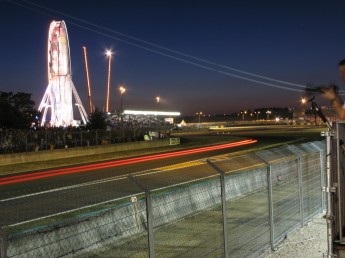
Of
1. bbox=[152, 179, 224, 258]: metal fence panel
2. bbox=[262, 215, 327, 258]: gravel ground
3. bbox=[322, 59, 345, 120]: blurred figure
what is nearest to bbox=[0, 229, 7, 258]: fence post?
bbox=[322, 59, 345, 120]: blurred figure

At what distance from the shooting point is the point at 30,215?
10477 millimetres

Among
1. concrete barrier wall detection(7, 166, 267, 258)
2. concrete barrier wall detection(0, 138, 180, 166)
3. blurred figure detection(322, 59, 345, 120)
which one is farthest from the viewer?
concrete barrier wall detection(0, 138, 180, 166)

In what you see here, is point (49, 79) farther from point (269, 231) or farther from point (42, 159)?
point (269, 231)

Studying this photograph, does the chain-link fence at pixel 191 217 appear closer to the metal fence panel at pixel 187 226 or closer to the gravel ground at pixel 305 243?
the metal fence panel at pixel 187 226

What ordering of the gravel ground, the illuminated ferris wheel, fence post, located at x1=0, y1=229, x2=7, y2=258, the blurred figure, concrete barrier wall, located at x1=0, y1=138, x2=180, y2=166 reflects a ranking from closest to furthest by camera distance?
fence post, located at x1=0, y1=229, x2=7, y2=258
the blurred figure
the gravel ground
concrete barrier wall, located at x1=0, y1=138, x2=180, y2=166
the illuminated ferris wheel

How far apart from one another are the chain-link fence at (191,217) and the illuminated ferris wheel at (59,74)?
44582mm

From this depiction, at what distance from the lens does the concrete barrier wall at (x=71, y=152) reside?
28328mm

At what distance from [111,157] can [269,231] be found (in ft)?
82.0

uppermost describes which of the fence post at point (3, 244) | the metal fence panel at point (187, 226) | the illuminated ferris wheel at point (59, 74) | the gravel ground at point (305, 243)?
the illuminated ferris wheel at point (59, 74)

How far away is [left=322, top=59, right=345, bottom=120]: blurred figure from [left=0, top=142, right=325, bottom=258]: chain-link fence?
2242 millimetres

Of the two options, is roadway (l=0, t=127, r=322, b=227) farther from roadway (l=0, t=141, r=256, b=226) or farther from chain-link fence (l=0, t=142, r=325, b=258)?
chain-link fence (l=0, t=142, r=325, b=258)

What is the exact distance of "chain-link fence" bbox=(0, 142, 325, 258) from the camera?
6.61 metres

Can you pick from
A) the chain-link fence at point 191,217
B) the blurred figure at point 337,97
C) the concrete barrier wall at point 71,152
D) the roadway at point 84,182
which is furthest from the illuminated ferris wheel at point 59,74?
the blurred figure at point 337,97

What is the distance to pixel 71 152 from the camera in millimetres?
32750
